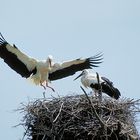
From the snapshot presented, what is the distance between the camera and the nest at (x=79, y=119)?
44.3 ft

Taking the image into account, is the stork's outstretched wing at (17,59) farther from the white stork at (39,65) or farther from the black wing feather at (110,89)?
the black wing feather at (110,89)

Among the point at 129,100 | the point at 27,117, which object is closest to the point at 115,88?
the point at 129,100

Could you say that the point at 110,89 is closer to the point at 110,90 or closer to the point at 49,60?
the point at 110,90

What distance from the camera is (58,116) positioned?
13.7 meters

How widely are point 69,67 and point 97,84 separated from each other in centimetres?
116

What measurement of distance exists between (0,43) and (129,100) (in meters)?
3.26

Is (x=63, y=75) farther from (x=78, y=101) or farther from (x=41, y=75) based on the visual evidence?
(x=78, y=101)

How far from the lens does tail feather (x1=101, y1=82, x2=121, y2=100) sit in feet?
49.7

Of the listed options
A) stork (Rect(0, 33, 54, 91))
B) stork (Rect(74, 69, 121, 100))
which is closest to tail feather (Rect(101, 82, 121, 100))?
stork (Rect(74, 69, 121, 100))

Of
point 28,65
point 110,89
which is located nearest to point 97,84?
point 110,89

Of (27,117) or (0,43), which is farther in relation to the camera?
(0,43)

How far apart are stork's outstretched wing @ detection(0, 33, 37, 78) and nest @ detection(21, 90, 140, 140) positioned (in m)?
2.25

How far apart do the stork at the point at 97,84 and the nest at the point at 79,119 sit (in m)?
0.93

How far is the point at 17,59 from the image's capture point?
16.4m
